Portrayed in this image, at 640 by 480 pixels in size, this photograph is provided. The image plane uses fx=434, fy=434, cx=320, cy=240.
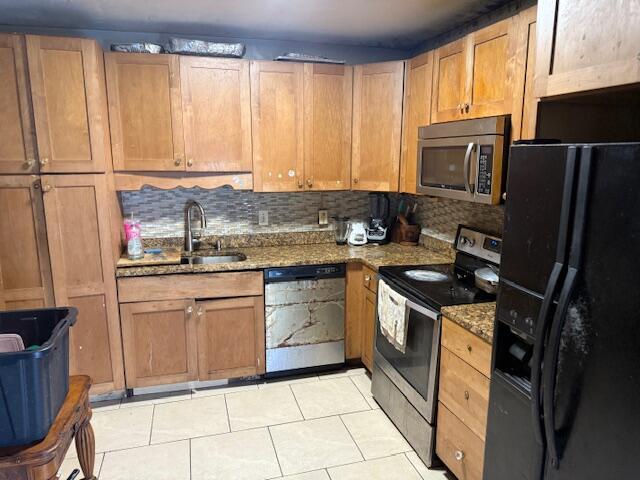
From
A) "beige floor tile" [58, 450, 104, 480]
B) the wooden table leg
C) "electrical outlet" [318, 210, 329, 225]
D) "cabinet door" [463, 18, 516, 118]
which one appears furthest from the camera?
"electrical outlet" [318, 210, 329, 225]

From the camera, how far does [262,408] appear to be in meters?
2.71

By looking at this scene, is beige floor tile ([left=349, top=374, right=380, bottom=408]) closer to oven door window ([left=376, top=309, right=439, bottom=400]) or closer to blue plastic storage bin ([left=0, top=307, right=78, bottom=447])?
oven door window ([left=376, top=309, right=439, bottom=400])

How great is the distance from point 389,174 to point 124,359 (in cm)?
213

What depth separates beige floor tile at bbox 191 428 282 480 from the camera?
214cm

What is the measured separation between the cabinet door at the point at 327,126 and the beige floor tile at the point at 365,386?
1364 mm

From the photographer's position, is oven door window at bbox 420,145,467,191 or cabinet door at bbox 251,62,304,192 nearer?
oven door window at bbox 420,145,467,191

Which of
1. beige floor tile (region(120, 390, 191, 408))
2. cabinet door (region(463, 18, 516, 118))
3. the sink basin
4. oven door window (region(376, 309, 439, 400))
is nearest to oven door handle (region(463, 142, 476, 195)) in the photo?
cabinet door (region(463, 18, 516, 118))

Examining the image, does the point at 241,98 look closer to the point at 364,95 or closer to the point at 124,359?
the point at 364,95

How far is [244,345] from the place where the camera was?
292cm

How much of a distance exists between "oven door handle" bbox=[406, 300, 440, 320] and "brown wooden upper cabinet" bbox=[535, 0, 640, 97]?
3.38 feet

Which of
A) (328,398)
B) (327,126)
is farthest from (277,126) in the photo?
(328,398)

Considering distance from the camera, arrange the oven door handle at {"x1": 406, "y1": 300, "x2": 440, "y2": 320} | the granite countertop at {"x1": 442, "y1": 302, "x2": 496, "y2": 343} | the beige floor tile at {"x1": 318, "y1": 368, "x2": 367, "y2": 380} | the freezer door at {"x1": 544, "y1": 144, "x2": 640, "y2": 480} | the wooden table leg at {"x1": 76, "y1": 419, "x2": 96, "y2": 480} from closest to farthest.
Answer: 1. the freezer door at {"x1": 544, "y1": 144, "x2": 640, "y2": 480}
2. the wooden table leg at {"x1": 76, "y1": 419, "x2": 96, "y2": 480}
3. the granite countertop at {"x1": 442, "y1": 302, "x2": 496, "y2": 343}
4. the oven door handle at {"x1": 406, "y1": 300, "x2": 440, "y2": 320}
5. the beige floor tile at {"x1": 318, "y1": 368, "x2": 367, "y2": 380}

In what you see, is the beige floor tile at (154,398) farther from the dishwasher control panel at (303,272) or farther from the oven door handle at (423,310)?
the oven door handle at (423,310)

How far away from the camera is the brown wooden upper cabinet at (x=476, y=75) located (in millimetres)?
1957
